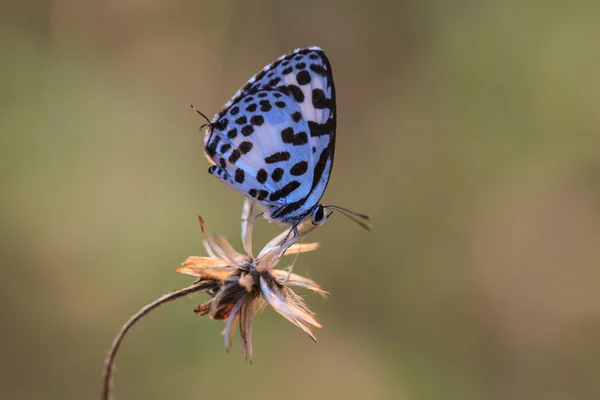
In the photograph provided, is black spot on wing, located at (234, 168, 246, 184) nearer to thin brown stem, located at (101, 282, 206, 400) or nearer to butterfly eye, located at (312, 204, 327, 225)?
butterfly eye, located at (312, 204, 327, 225)

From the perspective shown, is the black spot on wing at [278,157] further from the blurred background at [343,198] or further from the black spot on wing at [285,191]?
the blurred background at [343,198]

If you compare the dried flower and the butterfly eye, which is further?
the butterfly eye

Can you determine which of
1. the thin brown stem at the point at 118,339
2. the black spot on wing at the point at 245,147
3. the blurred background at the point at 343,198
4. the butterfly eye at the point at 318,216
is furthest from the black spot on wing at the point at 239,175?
the blurred background at the point at 343,198

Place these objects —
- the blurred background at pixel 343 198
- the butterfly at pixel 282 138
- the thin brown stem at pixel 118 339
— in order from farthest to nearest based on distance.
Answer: the blurred background at pixel 343 198 → the butterfly at pixel 282 138 → the thin brown stem at pixel 118 339

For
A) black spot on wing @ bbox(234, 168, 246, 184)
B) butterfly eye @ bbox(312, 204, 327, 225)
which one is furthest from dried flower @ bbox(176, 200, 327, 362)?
black spot on wing @ bbox(234, 168, 246, 184)

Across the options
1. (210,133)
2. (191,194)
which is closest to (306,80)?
(210,133)

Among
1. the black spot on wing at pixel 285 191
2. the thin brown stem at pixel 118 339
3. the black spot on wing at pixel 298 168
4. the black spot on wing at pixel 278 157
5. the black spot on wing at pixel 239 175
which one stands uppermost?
the black spot on wing at pixel 278 157

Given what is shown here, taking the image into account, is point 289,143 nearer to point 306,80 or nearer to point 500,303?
point 306,80
